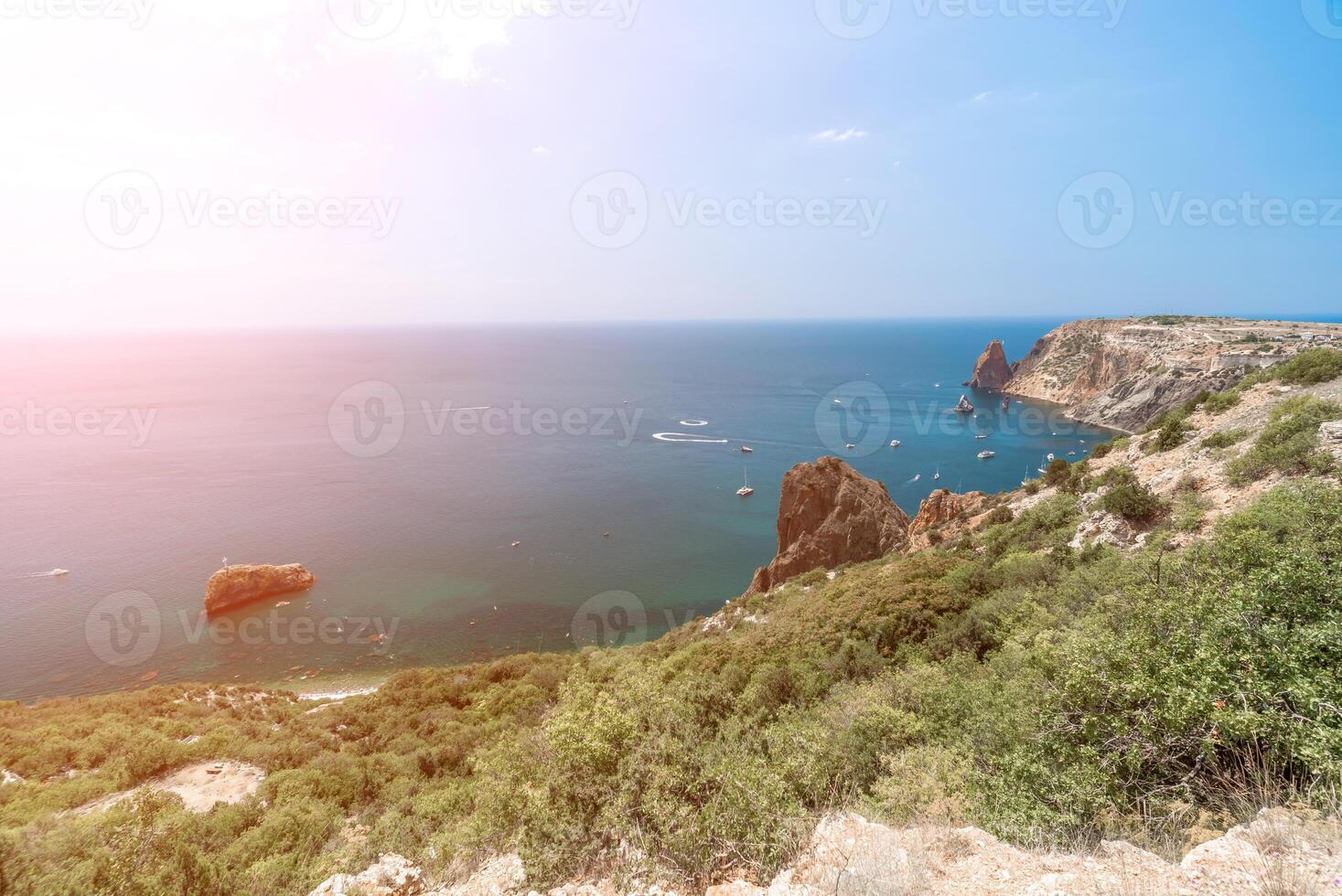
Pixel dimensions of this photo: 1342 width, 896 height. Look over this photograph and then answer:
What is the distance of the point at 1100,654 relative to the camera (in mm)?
8898

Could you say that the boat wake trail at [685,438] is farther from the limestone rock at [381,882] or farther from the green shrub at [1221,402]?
the limestone rock at [381,882]

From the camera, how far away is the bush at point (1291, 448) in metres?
17.5

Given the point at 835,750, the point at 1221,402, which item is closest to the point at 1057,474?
the point at 1221,402

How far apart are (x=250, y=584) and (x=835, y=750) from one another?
188 ft

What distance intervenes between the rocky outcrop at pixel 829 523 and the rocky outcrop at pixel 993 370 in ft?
419

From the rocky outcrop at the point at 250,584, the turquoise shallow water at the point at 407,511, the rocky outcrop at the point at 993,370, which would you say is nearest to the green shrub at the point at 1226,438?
the turquoise shallow water at the point at 407,511

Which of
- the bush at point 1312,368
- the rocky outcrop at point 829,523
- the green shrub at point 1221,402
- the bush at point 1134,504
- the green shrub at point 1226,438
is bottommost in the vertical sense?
the rocky outcrop at point 829,523

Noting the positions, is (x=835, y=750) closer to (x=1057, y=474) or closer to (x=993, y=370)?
(x=1057, y=474)

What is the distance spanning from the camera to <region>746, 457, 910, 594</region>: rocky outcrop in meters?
39.7

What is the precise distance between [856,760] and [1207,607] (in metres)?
6.86

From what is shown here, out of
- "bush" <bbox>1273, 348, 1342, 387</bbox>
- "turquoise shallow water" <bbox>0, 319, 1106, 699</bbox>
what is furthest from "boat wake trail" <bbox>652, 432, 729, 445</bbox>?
"bush" <bbox>1273, 348, 1342, 387</bbox>

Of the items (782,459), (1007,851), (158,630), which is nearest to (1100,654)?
(1007,851)

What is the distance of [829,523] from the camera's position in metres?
40.4

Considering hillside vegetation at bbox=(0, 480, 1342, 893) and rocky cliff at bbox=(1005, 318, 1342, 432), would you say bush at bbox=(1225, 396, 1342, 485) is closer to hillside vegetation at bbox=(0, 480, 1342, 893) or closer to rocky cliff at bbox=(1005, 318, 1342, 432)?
hillside vegetation at bbox=(0, 480, 1342, 893)
